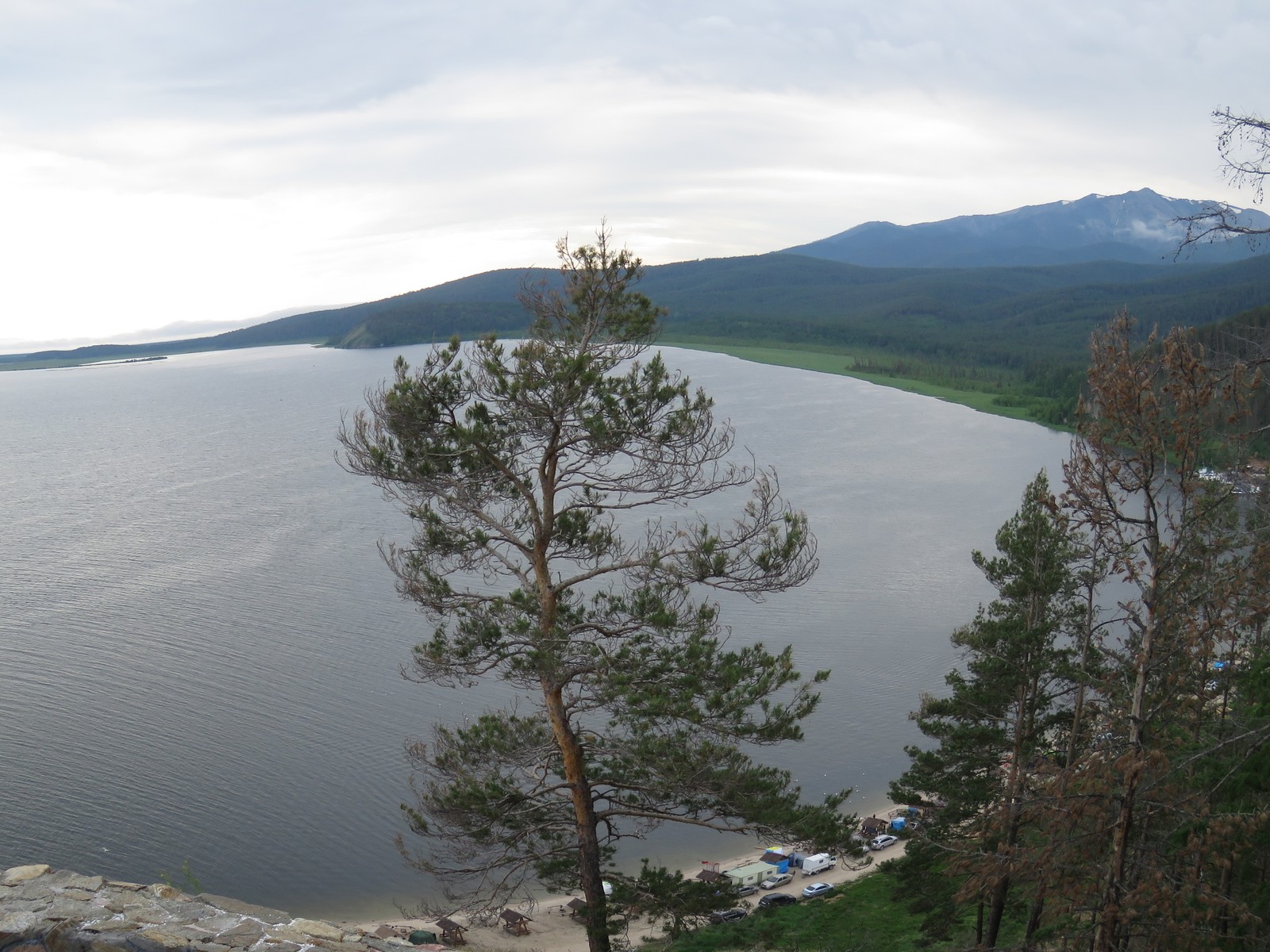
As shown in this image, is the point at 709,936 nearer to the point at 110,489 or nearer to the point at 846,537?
the point at 846,537

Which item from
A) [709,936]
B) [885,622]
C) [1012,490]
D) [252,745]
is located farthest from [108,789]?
[1012,490]

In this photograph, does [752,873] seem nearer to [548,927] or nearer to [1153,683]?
[548,927]

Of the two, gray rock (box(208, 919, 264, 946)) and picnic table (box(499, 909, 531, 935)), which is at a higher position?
gray rock (box(208, 919, 264, 946))

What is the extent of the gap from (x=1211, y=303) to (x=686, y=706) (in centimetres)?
11940

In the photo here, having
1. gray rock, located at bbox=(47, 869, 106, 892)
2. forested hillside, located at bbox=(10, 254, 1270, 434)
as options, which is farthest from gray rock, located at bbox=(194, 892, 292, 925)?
forested hillside, located at bbox=(10, 254, 1270, 434)

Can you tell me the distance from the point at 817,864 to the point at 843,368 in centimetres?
8475

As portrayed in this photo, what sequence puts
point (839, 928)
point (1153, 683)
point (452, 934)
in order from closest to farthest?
point (1153, 683), point (839, 928), point (452, 934)

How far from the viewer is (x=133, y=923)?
4.51 m

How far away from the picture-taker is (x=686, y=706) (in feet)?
25.1

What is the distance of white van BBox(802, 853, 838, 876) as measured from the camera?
18531 mm

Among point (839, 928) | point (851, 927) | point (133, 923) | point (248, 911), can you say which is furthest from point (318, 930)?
point (851, 927)

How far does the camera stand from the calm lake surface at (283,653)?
17.0m

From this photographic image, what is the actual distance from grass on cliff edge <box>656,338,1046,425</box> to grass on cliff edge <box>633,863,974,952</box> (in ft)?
185

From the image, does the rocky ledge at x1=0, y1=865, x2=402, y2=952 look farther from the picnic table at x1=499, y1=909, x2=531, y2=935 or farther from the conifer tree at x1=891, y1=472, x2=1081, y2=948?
the picnic table at x1=499, y1=909, x2=531, y2=935
